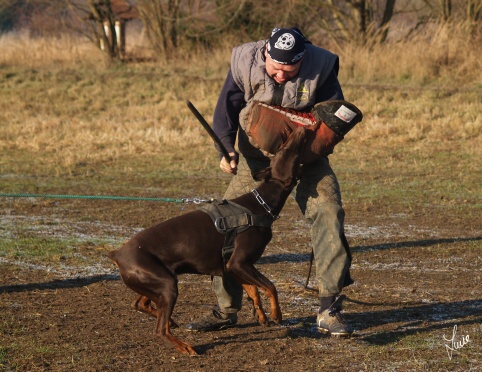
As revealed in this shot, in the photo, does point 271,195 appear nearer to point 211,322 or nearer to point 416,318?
point 211,322

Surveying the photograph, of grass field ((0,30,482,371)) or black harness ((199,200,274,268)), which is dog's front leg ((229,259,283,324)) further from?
grass field ((0,30,482,371))

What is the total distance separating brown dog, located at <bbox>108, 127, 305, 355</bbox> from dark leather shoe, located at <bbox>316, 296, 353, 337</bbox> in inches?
14.9

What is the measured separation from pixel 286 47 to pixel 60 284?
9.47 feet

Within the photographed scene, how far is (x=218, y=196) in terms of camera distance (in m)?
11.2

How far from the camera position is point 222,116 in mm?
5402

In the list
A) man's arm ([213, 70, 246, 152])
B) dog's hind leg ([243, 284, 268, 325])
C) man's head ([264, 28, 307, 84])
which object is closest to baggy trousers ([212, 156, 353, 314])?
dog's hind leg ([243, 284, 268, 325])

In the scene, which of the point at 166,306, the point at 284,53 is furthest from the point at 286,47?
the point at 166,306

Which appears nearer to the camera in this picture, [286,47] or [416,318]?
[286,47]

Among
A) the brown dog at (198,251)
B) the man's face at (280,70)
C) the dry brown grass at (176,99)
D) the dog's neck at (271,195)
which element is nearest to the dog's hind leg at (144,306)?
the brown dog at (198,251)

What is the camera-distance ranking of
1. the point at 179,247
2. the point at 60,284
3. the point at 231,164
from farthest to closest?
the point at 60,284, the point at 231,164, the point at 179,247

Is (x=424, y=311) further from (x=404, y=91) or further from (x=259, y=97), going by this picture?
(x=404, y=91)

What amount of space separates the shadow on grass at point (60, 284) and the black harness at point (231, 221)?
6.74ft

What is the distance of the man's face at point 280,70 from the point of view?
16.5ft

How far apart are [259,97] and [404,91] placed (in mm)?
12909
